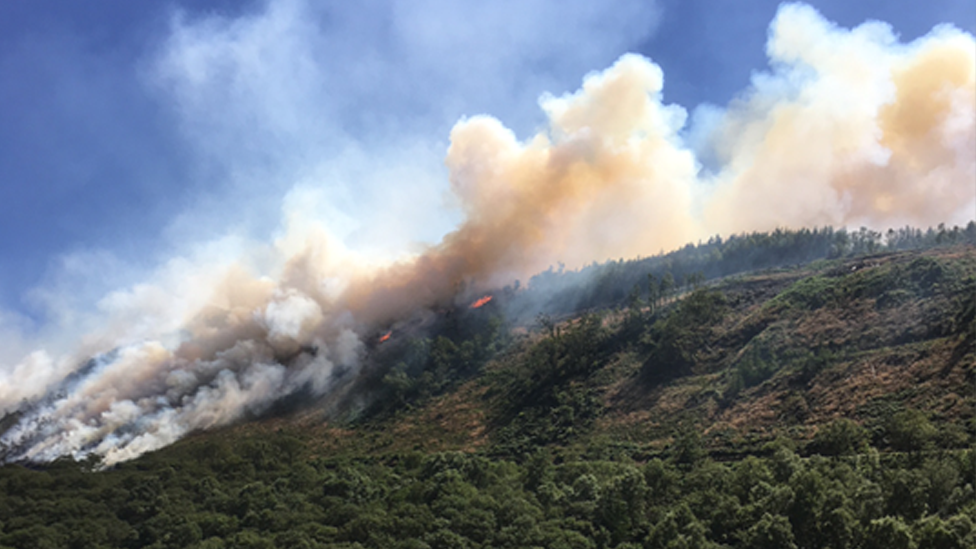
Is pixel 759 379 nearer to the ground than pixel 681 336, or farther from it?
nearer to the ground

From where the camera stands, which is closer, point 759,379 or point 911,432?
point 911,432

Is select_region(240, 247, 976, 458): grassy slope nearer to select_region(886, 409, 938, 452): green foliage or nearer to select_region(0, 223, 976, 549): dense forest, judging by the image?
select_region(0, 223, 976, 549): dense forest

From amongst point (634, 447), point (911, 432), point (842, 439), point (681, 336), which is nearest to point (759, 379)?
point (681, 336)

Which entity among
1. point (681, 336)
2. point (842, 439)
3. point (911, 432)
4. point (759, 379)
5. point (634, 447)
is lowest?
point (842, 439)

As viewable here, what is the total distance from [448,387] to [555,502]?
9561 cm

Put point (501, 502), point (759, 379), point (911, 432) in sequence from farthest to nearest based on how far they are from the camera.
Answer: point (759, 379) < point (501, 502) < point (911, 432)

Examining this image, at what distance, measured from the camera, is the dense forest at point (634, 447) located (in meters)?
66.6

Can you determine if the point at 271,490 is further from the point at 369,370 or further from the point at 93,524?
the point at 369,370

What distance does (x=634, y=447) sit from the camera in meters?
117

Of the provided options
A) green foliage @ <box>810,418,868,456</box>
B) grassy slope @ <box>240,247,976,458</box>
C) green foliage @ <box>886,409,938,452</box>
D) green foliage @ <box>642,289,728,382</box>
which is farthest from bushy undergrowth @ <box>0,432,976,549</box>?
green foliage @ <box>642,289,728,382</box>

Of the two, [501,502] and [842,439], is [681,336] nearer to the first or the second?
[842,439]

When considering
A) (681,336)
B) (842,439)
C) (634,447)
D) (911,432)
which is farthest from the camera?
(681,336)

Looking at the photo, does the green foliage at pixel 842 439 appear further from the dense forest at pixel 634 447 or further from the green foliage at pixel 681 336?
the green foliage at pixel 681 336

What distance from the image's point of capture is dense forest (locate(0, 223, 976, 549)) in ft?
218
